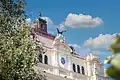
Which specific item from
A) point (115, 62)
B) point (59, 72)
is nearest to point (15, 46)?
point (115, 62)

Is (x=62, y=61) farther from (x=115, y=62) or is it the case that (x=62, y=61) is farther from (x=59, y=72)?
(x=115, y=62)

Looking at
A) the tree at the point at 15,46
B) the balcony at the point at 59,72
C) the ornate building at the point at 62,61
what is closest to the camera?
the tree at the point at 15,46

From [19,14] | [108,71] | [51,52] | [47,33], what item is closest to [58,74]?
[51,52]

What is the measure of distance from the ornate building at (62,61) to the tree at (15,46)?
27.9m

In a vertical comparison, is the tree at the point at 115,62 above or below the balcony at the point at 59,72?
above

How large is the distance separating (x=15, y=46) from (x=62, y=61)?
118ft

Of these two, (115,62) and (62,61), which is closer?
(115,62)

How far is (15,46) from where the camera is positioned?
17297 millimetres

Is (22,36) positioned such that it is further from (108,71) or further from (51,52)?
(51,52)

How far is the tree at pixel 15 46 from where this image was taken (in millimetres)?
16525

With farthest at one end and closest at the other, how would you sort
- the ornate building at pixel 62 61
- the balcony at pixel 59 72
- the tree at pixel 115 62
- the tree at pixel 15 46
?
the ornate building at pixel 62 61 → the balcony at pixel 59 72 → the tree at pixel 15 46 → the tree at pixel 115 62

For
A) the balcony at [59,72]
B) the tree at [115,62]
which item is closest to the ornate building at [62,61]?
the balcony at [59,72]

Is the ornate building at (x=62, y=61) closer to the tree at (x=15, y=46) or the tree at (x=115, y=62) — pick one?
the tree at (x=15, y=46)

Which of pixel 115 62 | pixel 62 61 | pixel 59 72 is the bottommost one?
pixel 59 72
